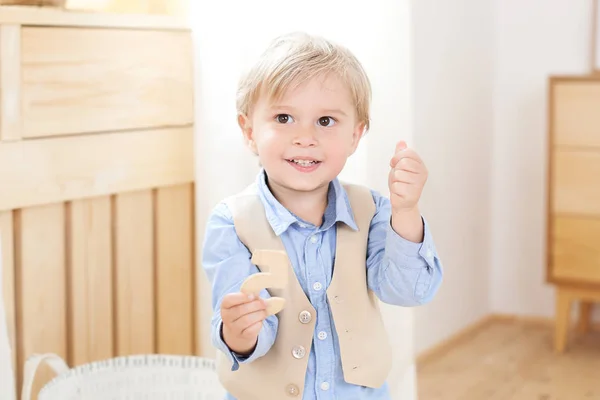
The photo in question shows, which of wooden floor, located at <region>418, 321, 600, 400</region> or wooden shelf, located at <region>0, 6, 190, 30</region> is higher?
wooden shelf, located at <region>0, 6, 190, 30</region>

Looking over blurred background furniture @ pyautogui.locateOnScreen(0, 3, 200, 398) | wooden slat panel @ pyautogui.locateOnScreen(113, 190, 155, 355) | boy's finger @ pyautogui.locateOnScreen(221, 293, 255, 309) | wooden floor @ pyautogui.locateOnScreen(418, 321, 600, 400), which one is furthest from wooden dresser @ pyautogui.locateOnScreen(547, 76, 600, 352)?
boy's finger @ pyautogui.locateOnScreen(221, 293, 255, 309)

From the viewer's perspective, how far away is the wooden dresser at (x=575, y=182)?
2.77 meters

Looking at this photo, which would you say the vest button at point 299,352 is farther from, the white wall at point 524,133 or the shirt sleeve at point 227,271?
the white wall at point 524,133

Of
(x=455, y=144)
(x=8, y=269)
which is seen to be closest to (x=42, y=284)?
(x=8, y=269)

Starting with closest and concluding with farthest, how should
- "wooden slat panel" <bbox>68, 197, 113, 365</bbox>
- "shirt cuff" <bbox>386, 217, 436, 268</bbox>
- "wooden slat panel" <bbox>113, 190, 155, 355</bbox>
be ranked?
"shirt cuff" <bbox>386, 217, 436, 268</bbox>
"wooden slat panel" <bbox>68, 197, 113, 365</bbox>
"wooden slat panel" <bbox>113, 190, 155, 355</bbox>

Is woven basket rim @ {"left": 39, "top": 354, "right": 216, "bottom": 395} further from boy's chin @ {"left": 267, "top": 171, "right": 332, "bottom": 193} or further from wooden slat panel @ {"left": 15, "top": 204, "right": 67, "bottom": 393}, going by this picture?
boy's chin @ {"left": 267, "top": 171, "right": 332, "bottom": 193}

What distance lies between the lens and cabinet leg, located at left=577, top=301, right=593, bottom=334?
10.4ft

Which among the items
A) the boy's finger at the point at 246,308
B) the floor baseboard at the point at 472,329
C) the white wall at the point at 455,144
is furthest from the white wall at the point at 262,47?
the floor baseboard at the point at 472,329

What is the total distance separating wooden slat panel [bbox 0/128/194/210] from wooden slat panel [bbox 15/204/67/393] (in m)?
0.05

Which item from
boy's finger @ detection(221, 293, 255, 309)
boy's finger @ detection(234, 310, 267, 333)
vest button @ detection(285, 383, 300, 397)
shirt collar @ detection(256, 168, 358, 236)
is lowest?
vest button @ detection(285, 383, 300, 397)

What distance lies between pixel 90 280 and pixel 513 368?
1.47 meters

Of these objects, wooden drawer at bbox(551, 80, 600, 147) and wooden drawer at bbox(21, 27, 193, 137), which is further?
wooden drawer at bbox(551, 80, 600, 147)

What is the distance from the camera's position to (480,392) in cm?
258

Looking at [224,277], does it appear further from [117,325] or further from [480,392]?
[480,392]
